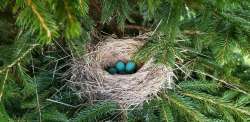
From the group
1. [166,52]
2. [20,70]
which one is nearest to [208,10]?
[166,52]

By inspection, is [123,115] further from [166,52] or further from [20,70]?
[20,70]

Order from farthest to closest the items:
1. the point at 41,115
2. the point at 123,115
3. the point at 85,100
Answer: the point at 85,100 → the point at 123,115 → the point at 41,115

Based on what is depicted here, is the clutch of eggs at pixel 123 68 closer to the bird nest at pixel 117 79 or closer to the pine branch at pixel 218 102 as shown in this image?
the bird nest at pixel 117 79

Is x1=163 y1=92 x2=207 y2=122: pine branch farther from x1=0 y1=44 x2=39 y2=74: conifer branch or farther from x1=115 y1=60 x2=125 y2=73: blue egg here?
x1=0 y1=44 x2=39 y2=74: conifer branch

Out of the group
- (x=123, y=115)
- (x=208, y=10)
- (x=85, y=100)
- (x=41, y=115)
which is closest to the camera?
(x=208, y=10)

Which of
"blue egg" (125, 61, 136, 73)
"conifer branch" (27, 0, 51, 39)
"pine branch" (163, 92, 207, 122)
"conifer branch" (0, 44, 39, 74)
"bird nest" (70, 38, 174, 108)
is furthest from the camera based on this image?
"blue egg" (125, 61, 136, 73)

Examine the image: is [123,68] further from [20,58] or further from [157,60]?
[20,58]

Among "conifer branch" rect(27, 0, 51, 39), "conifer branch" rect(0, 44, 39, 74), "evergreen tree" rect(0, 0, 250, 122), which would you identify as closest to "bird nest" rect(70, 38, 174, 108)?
"evergreen tree" rect(0, 0, 250, 122)
